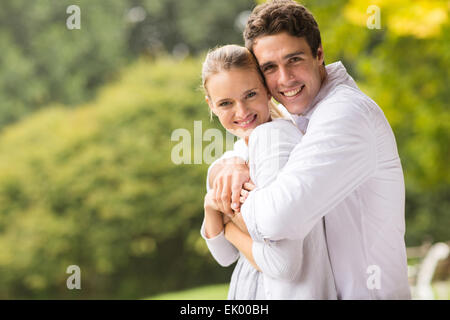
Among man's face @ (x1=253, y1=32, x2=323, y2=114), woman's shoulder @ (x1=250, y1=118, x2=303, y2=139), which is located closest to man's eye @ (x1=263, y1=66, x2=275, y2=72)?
man's face @ (x1=253, y1=32, x2=323, y2=114)

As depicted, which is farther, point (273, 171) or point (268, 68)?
point (268, 68)

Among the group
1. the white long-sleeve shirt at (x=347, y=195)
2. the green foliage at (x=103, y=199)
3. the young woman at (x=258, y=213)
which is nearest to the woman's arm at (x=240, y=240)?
the young woman at (x=258, y=213)

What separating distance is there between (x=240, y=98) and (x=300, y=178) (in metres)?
0.46

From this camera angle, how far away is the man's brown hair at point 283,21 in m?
1.47

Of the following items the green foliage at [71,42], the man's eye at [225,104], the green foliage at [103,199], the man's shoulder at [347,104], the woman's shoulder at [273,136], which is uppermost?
the green foliage at [71,42]

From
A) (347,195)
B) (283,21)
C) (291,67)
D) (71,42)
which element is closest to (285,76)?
(291,67)

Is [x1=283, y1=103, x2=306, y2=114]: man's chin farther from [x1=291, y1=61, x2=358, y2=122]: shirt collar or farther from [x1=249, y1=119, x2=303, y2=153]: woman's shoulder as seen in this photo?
[x1=249, y1=119, x2=303, y2=153]: woman's shoulder

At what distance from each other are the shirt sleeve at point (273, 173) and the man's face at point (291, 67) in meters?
0.19

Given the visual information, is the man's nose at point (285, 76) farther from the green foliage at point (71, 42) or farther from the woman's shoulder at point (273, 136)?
the green foliage at point (71, 42)

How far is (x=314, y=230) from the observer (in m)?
1.34

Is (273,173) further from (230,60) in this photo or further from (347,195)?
(230,60)

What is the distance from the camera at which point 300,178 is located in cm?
120

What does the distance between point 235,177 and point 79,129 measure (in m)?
6.78
